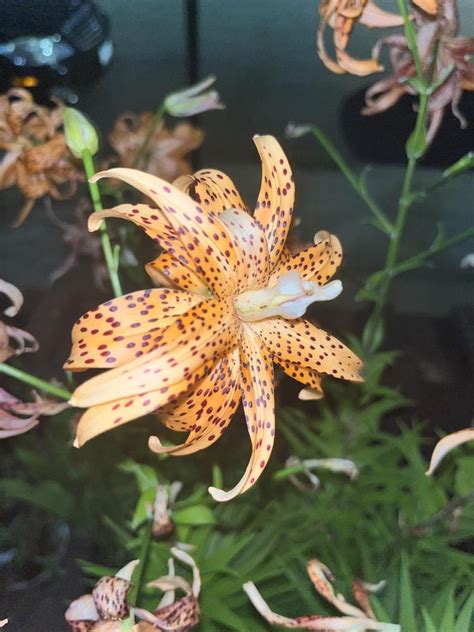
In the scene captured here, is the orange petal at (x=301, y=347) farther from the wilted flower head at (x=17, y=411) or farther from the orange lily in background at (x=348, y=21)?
the orange lily in background at (x=348, y=21)

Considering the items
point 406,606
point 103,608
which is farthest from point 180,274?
point 406,606

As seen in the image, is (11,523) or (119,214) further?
(11,523)

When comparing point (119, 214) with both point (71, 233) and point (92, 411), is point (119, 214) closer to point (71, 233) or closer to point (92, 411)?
point (92, 411)

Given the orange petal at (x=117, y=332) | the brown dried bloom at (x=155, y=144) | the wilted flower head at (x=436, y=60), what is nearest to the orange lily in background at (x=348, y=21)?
the wilted flower head at (x=436, y=60)

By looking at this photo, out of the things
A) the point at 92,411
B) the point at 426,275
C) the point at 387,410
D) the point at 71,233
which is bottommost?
the point at 387,410

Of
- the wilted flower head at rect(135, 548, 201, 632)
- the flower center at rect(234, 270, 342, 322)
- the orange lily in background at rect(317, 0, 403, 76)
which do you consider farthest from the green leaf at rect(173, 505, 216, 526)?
the orange lily in background at rect(317, 0, 403, 76)

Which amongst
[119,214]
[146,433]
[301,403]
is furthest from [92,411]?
[301,403]

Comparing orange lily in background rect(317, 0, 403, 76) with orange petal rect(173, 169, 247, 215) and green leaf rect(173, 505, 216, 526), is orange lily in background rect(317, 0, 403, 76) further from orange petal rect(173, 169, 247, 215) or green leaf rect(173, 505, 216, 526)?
green leaf rect(173, 505, 216, 526)
